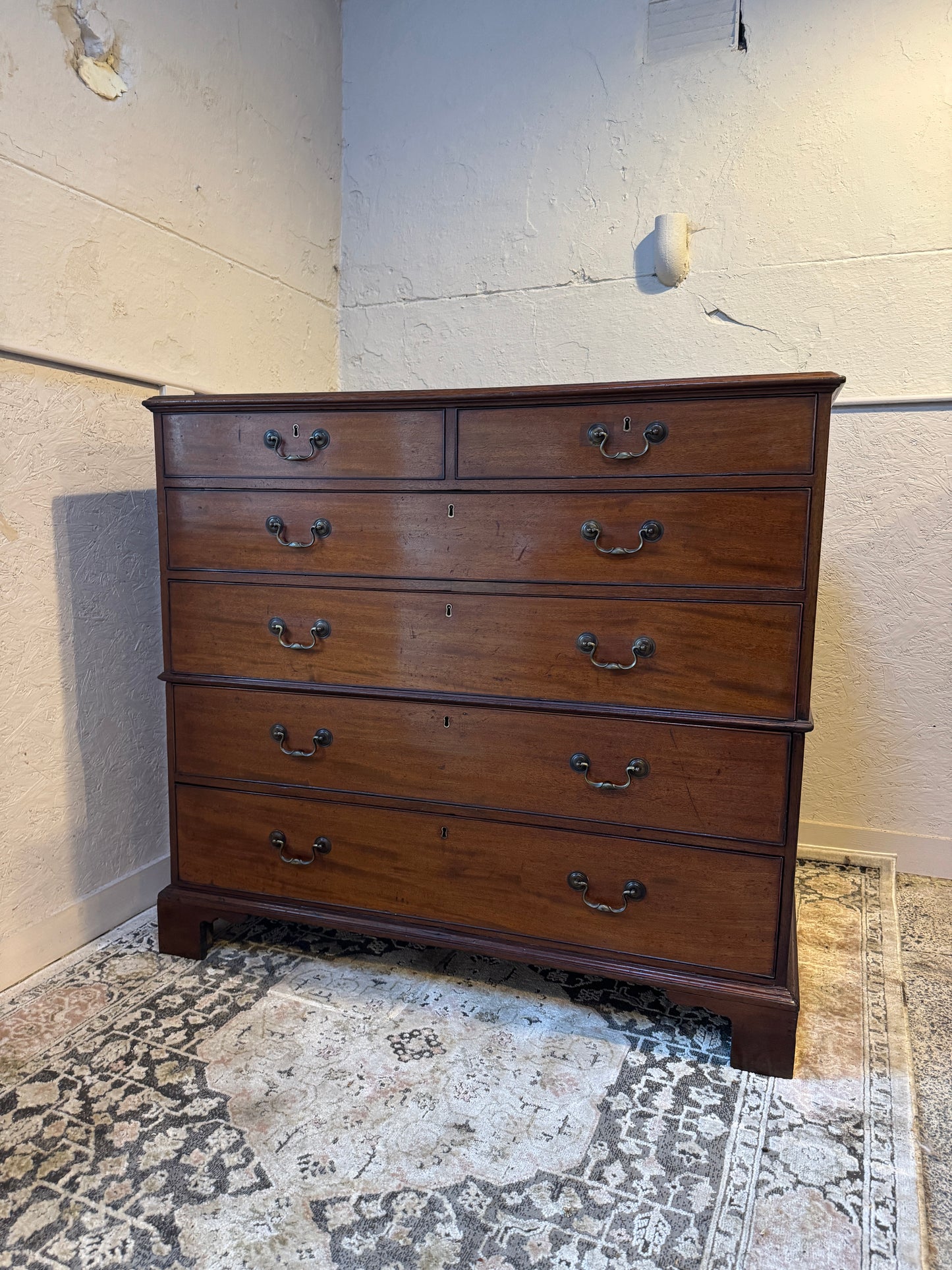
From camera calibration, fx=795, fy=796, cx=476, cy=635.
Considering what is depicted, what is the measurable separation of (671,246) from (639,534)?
4.03 ft

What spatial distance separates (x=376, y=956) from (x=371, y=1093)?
16.7 inches

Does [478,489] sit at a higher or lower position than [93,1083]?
higher

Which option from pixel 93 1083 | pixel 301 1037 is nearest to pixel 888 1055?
pixel 301 1037

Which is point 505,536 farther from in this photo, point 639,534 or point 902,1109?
point 902,1109

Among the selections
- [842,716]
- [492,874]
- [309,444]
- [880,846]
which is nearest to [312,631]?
[309,444]

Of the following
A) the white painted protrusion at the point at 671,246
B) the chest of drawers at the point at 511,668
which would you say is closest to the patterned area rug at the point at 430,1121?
the chest of drawers at the point at 511,668

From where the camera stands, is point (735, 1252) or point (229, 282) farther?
point (229, 282)

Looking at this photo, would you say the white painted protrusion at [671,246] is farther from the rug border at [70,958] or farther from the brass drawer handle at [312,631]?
the rug border at [70,958]

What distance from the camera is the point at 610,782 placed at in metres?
1.43

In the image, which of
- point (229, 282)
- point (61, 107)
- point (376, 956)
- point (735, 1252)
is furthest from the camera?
point (229, 282)

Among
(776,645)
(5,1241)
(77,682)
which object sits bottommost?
(5,1241)

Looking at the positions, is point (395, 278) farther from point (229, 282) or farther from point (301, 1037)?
point (301, 1037)

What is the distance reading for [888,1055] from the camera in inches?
55.9

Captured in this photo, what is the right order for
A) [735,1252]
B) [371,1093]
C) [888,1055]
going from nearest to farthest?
1. [735,1252]
2. [371,1093]
3. [888,1055]
